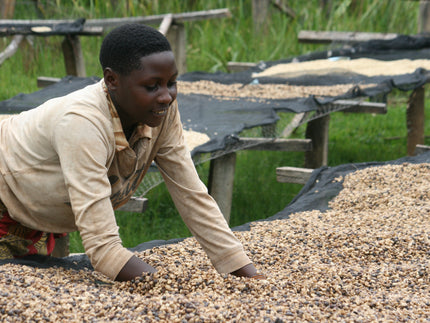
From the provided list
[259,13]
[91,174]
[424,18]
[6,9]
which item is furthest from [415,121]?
[6,9]

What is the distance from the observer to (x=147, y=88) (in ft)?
6.26

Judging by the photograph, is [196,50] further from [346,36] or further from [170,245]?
[170,245]

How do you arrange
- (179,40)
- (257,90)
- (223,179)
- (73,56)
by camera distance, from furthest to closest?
(179,40), (73,56), (257,90), (223,179)

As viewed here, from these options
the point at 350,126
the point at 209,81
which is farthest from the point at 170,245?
the point at 350,126

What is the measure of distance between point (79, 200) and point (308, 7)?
8276 millimetres

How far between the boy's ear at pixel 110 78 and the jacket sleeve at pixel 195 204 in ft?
0.93

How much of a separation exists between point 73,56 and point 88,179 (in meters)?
5.36

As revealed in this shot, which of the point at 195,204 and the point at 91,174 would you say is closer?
the point at 91,174

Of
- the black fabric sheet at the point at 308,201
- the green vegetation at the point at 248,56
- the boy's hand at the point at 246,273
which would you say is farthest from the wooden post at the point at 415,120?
the boy's hand at the point at 246,273

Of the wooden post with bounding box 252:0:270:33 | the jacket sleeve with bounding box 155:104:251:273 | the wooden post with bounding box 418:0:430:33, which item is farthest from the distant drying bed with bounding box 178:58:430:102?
the jacket sleeve with bounding box 155:104:251:273

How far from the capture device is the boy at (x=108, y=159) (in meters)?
1.85

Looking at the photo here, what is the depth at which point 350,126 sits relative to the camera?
7.23 metres

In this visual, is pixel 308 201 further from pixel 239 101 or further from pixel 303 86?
pixel 303 86

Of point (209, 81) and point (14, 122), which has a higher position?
point (14, 122)
